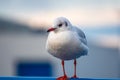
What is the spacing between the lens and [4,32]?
849 centimetres

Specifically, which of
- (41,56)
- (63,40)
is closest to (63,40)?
(63,40)

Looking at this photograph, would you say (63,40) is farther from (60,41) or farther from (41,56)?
(41,56)

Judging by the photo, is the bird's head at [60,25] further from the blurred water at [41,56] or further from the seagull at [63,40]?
the blurred water at [41,56]

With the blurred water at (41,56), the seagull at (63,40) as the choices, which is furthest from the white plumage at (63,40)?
the blurred water at (41,56)

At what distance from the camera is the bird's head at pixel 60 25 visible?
289cm

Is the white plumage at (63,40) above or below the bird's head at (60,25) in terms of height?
below

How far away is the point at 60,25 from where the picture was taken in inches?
115

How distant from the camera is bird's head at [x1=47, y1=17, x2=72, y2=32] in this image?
289 centimetres

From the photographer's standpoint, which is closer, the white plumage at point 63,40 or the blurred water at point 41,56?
the white plumage at point 63,40

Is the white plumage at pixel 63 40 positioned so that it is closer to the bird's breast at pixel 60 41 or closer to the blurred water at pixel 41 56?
the bird's breast at pixel 60 41

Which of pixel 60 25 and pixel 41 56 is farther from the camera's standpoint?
pixel 41 56

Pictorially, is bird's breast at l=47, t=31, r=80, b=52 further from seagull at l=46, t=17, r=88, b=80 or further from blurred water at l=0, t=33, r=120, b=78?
blurred water at l=0, t=33, r=120, b=78

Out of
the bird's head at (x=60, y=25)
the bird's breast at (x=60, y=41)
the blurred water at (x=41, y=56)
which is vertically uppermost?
the blurred water at (x=41, y=56)

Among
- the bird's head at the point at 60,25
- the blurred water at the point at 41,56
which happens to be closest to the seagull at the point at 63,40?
the bird's head at the point at 60,25
